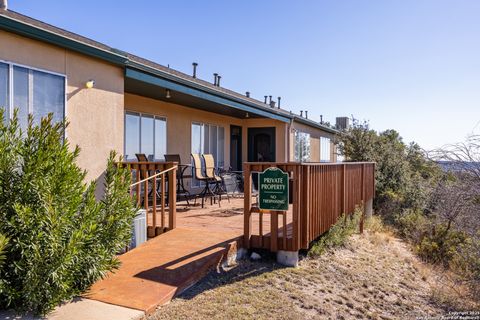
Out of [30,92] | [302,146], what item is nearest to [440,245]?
[302,146]

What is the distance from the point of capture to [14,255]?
120 inches

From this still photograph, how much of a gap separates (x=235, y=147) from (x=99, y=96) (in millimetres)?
8328

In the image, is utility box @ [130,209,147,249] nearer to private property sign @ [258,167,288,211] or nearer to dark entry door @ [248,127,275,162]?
private property sign @ [258,167,288,211]

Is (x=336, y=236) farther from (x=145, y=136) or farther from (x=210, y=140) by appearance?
(x=210, y=140)

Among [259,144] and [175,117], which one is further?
[259,144]

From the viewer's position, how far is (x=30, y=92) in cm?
471

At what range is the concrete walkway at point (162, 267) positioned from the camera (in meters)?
3.62

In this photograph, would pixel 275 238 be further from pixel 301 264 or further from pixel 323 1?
pixel 323 1

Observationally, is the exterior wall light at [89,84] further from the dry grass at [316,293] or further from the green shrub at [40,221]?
the dry grass at [316,293]

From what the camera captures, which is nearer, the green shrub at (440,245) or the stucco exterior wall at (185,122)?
the green shrub at (440,245)

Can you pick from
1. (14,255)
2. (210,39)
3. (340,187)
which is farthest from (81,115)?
(210,39)

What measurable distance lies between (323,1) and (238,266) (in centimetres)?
835

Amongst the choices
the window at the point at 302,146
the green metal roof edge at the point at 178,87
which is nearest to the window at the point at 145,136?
the green metal roof edge at the point at 178,87

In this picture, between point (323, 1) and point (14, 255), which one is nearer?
point (14, 255)
